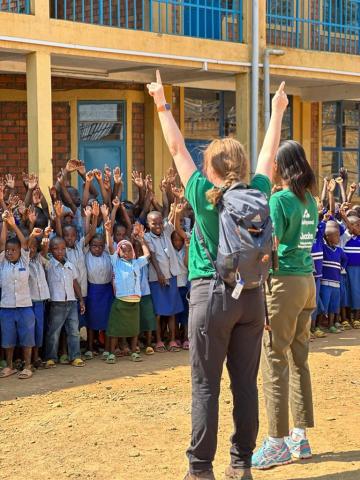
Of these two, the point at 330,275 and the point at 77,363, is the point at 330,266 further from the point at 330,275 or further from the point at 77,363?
the point at 77,363

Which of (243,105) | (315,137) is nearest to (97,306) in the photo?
(243,105)

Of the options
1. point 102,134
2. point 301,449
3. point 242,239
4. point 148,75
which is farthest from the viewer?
point 102,134

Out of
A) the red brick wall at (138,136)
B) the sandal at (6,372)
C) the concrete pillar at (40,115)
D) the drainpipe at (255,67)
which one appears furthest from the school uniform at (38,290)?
the red brick wall at (138,136)

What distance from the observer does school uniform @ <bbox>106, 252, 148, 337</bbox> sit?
689 cm

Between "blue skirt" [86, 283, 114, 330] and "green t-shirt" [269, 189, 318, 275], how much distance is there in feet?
10.4

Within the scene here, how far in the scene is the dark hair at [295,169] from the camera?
412 centimetres

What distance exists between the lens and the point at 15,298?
632 cm

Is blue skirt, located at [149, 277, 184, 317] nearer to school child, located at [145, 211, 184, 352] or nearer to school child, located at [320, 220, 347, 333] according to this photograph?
school child, located at [145, 211, 184, 352]

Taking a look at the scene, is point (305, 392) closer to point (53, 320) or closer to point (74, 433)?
point (74, 433)

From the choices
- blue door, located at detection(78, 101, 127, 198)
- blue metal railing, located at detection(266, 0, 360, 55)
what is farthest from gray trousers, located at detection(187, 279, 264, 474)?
blue metal railing, located at detection(266, 0, 360, 55)

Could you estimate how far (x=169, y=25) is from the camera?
11.8 meters

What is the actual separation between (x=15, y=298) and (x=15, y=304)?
0.16 ft

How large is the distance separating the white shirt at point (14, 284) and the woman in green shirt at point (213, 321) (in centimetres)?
300

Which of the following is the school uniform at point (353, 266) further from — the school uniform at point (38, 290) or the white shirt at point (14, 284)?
the white shirt at point (14, 284)
